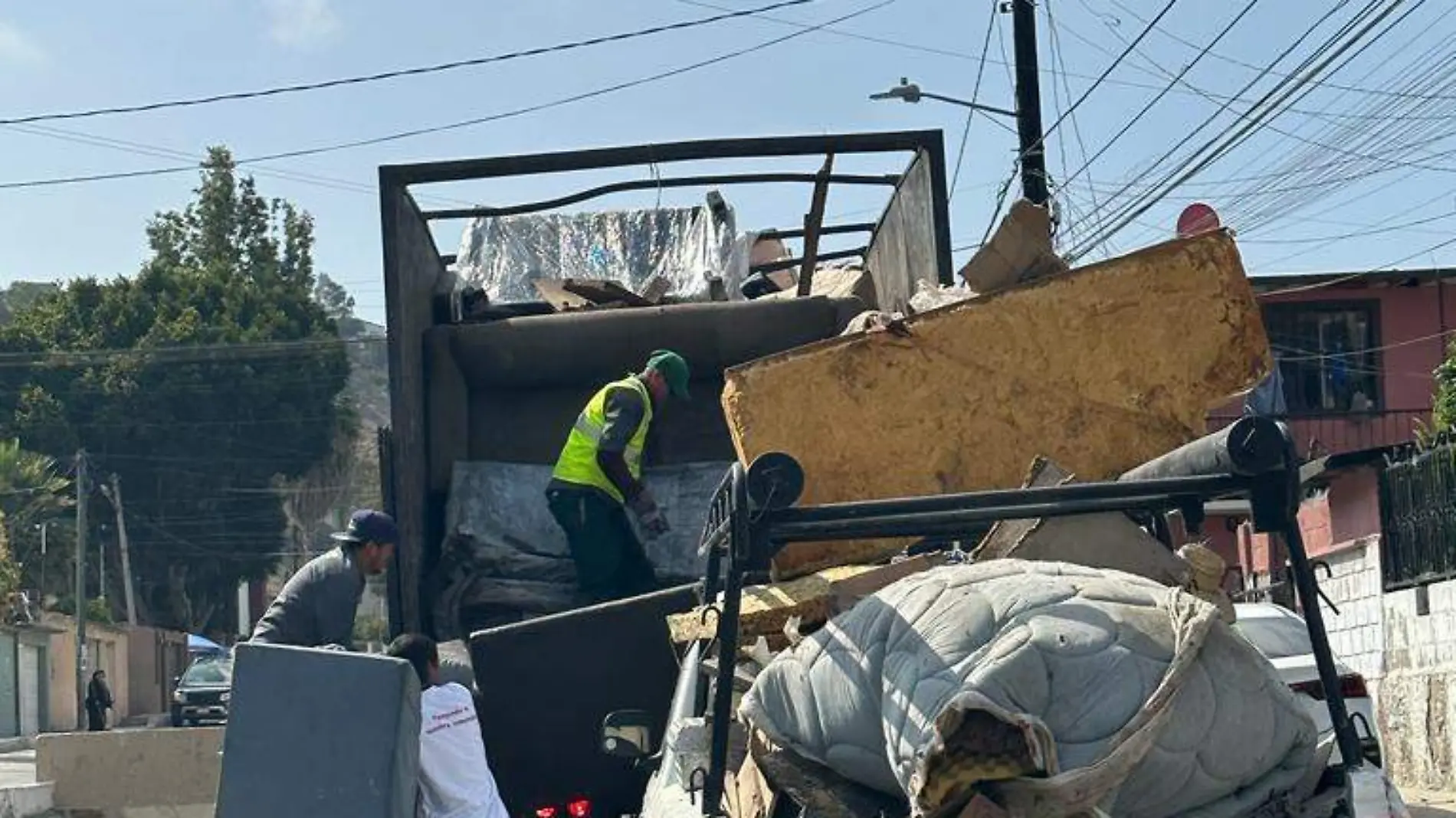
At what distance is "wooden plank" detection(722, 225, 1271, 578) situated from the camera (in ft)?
20.4

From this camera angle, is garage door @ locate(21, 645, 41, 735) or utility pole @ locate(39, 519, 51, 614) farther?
utility pole @ locate(39, 519, 51, 614)

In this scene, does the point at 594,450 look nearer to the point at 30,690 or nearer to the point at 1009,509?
the point at 1009,509

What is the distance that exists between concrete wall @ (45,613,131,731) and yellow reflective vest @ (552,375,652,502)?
39.4m

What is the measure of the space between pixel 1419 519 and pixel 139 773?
9403mm

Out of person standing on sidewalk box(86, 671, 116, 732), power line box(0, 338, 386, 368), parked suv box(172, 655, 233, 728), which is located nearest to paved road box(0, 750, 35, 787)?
person standing on sidewalk box(86, 671, 116, 732)

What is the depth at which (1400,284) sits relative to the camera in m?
28.0

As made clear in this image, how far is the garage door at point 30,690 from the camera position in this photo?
44.5 m

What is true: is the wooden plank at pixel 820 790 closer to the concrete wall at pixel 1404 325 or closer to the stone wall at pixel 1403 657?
the stone wall at pixel 1403 657

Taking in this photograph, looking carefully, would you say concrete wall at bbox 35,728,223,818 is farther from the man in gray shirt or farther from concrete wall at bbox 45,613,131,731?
concrete wall at bbox 45,613,131,731

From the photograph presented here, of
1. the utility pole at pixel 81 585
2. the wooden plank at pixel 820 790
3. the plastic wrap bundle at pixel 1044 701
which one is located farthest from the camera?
the utility pole at pixel 81 585

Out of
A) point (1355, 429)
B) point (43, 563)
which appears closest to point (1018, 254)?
point (1355, 429)

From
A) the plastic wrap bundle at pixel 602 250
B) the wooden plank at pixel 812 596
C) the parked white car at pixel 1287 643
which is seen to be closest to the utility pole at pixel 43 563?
the plastic wrap bundle at pixel 602 250

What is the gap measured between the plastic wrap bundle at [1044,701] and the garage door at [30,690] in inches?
1667

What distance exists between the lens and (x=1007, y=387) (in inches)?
250
